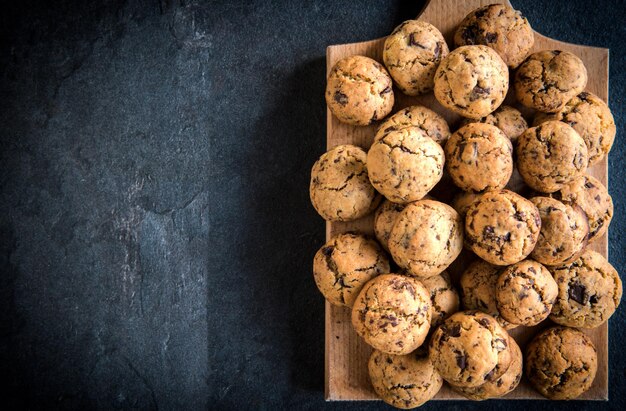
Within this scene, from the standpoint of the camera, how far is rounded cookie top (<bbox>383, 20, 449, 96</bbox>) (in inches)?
49.0

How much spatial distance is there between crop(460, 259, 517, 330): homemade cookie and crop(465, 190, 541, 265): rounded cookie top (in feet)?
0.31

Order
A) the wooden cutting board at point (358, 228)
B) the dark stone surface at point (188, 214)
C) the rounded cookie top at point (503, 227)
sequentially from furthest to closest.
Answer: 1. the dark stone surface at point (188, 214)
2. the wooden cutting board at point (358, 228)
3. the rounded cookie top at point (503, 227)

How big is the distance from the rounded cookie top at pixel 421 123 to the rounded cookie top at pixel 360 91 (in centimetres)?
4

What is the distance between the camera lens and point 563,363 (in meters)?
1.25

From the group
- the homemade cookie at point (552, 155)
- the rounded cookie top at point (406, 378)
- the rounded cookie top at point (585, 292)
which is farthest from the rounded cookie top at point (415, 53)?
the rounded cookie top at point (406, 378)

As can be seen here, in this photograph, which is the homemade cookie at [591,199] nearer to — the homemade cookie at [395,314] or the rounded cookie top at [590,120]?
the rounded cookie top at [590,120]

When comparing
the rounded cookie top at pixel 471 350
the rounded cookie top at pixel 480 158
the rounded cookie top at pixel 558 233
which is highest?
the rounded cookie top at pixel 480 158

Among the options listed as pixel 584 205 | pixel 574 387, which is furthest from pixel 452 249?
pixel 574 387

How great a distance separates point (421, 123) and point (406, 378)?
2.00ft

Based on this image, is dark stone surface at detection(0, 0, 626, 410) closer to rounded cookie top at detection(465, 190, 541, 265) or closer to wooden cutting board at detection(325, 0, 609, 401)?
wooden cutting board at detection(325, 0, 609, 401)

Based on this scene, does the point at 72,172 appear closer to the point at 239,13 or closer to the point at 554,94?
the point at 239,13

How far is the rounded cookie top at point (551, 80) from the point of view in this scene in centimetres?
121

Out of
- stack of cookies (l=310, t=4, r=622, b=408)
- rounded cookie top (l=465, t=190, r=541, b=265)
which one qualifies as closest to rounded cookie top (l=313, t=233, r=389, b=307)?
stack of cookies (l=310, t=4, r=622, b=408)

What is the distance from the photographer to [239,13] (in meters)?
1.54
